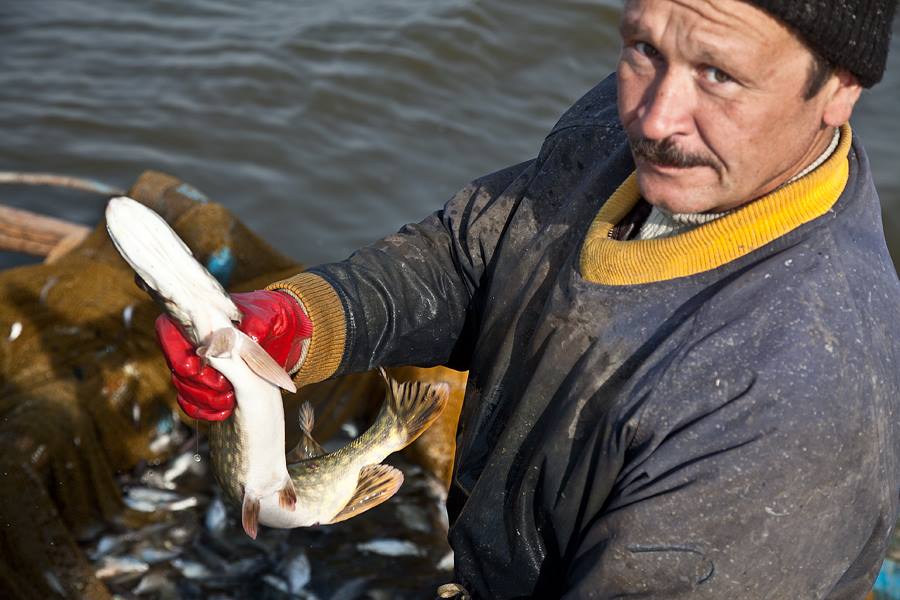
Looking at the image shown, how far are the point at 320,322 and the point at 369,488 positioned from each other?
1.97 ft

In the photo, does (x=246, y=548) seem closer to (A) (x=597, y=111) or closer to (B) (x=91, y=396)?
(B) (x=91, y=396)

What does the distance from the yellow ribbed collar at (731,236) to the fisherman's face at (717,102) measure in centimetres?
6

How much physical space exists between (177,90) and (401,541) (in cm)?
593

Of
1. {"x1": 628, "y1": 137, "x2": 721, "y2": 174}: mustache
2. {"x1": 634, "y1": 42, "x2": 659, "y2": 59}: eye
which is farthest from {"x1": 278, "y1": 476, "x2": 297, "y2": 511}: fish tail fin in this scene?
{"x1": 634, "y1": 42, "x2": 659, "y2": 59}: eye

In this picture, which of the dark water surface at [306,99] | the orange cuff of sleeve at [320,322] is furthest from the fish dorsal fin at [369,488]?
the dark water surface at [306,99]

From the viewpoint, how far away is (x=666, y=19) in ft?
7.09

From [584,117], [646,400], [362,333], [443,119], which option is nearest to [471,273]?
[362,333]

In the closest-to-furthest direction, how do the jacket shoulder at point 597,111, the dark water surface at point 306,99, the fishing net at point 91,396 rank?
the jacket shoulder at point 597,111 → the fishing net at point 91,396 → the dark water surface at point 306,99

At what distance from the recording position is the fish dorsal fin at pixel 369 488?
314 cm

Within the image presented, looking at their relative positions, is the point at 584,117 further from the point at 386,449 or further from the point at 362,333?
the point at 386,449

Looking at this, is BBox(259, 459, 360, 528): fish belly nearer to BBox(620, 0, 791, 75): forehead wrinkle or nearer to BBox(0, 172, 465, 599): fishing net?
BBox(0, 172, 465, 599): fishing net

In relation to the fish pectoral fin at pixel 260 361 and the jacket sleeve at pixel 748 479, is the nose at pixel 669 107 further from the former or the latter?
the fish pectoral fin at pixel 260 361

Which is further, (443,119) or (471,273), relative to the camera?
(443,119)

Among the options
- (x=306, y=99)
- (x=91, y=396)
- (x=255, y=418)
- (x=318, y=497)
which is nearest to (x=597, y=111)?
(x=255, y=418)
